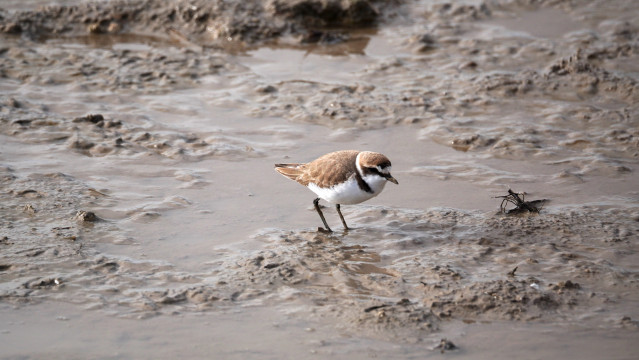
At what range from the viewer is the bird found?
22.8ft

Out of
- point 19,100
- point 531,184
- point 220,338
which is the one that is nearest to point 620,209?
point 531,184

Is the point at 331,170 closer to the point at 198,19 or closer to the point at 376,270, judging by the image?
the point at 376,270

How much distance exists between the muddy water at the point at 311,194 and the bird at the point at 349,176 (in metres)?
0.46

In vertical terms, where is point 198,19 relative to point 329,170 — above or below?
above

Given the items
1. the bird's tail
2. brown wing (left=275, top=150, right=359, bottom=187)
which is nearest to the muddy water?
the bird's tail

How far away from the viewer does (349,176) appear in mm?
7031

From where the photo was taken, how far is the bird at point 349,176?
22.8 feet

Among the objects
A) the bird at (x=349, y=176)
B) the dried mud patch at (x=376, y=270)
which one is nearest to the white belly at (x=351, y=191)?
the bird at (x=349, y=176)

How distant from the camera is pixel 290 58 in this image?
11031 millimetres

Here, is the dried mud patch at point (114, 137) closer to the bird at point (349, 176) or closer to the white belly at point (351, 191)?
the bird at point (349, 176)

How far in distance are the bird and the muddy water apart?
465 mm

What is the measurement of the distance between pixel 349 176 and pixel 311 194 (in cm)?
129

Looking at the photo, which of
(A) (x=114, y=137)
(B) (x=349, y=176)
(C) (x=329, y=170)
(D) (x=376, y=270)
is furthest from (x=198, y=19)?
(D) (x=376, y=270)

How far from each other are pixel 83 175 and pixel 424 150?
3853 mm
